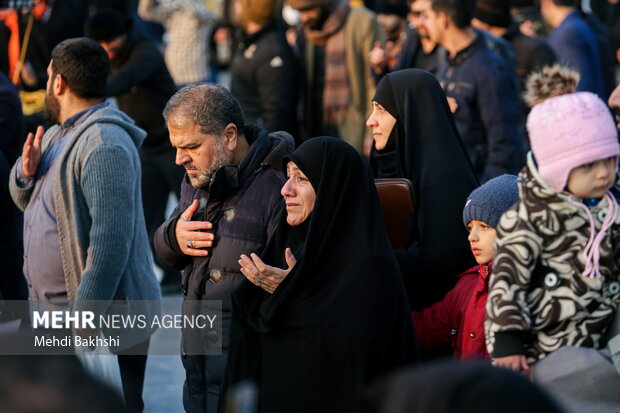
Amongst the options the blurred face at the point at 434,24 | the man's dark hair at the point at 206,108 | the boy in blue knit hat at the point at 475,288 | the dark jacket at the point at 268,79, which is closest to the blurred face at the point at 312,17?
the dark jacket at the point at 268,79

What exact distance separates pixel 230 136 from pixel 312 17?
12.4 ft

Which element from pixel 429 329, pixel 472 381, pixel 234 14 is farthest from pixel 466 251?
pixel 234 14

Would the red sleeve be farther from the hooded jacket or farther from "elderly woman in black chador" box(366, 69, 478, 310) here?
the hooded jacket

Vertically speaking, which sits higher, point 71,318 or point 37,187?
point 37,187

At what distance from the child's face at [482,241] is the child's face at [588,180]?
718 millimetres

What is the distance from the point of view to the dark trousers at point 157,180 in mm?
8086

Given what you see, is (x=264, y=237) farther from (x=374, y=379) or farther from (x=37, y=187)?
(x=37, y=187)

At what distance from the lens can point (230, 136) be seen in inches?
180

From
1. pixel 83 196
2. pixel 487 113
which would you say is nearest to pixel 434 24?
pixel 487 113

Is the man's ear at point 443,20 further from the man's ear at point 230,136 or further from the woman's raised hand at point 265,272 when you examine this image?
the woman's raised hand at point 265,272

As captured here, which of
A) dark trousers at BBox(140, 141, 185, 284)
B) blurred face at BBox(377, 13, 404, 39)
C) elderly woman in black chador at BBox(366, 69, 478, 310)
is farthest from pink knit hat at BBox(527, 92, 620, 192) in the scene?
blurred face at BBox(377, 13, 404, 39)

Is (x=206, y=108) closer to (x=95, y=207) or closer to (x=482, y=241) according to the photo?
(x=95, y=207)

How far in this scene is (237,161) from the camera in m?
4.58

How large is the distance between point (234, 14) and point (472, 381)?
489 inches
